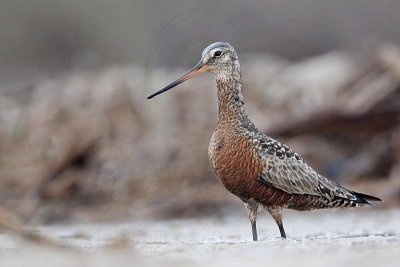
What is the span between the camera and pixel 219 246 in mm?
8547

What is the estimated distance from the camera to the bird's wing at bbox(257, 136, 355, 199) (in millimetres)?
9961

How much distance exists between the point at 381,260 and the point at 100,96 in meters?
11.5

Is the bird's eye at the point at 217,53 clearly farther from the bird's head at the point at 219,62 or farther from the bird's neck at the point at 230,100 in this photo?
the bird's neck at the point at 230,100

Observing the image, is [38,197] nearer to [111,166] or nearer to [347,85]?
[111,166]

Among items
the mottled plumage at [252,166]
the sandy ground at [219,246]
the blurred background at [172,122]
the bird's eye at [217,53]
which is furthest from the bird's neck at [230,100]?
the blurred background at [172,122]

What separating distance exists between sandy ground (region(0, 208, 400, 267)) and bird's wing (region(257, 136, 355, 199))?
1.17 ft

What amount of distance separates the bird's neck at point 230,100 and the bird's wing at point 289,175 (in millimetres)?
301

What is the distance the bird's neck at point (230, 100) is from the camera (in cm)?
1026

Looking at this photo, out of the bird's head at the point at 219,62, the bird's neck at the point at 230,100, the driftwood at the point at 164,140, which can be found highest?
the driftwood at the point at 164,140

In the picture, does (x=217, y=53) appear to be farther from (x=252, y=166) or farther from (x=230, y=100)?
(x=252, y=166)

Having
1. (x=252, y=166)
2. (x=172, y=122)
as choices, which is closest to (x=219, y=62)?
(x=252, y=166)

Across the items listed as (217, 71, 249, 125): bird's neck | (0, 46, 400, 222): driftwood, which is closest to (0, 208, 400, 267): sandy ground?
(217, 71, 249, 125): bird's neck

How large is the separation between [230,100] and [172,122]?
6219 mm

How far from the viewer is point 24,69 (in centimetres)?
2697
